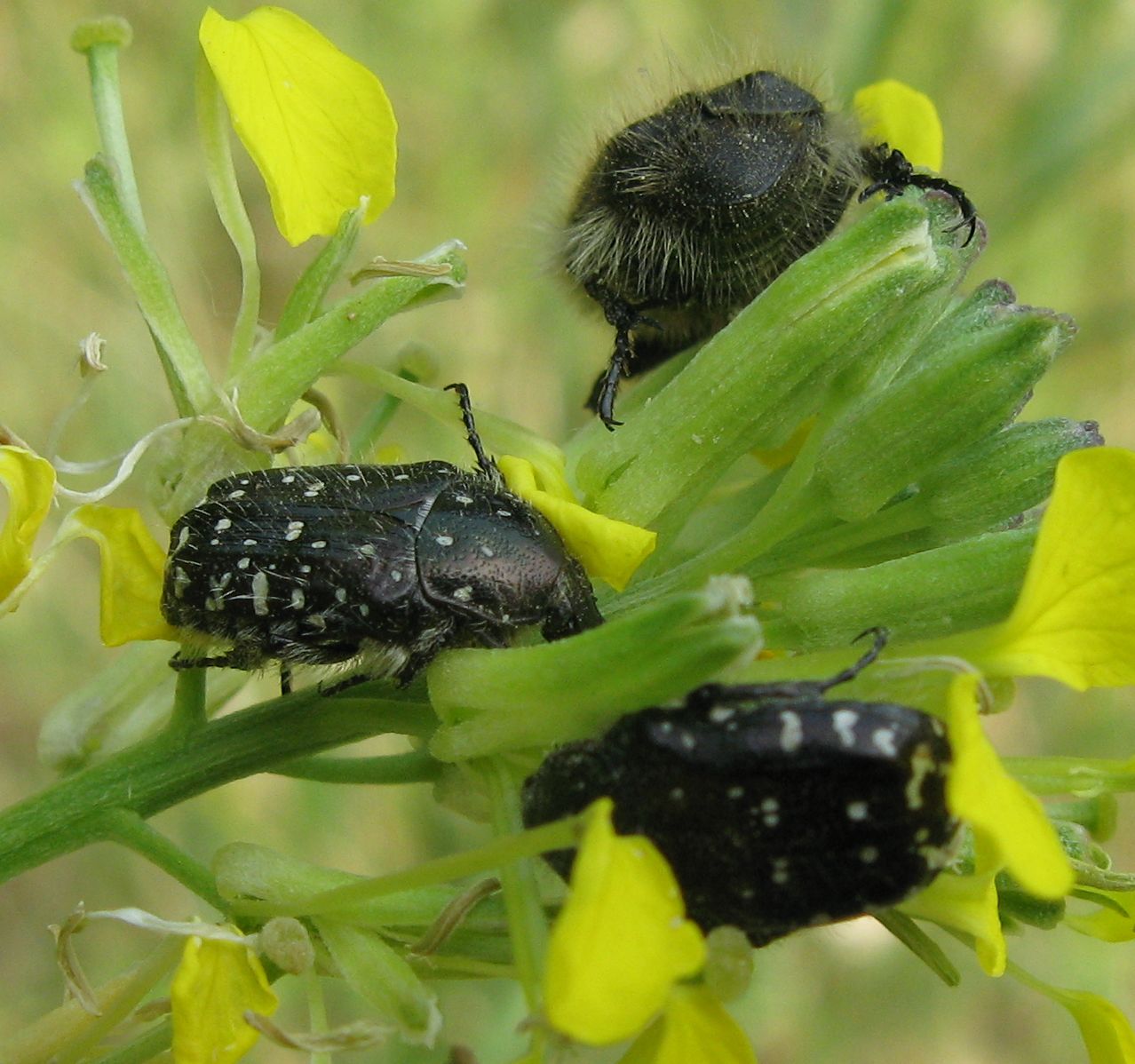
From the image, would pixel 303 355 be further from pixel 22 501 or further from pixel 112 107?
pixel 112 107

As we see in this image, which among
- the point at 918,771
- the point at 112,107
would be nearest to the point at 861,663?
the point at 918,771

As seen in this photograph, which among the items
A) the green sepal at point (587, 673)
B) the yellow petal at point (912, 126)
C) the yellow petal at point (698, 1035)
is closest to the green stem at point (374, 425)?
the green sepal at point (587, 673)

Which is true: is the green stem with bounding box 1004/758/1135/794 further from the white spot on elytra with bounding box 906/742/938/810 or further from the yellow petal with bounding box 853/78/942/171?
the yellow petal with bounding box 853/78/942/171

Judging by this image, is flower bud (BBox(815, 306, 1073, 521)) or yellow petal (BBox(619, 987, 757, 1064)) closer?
yellow petal (BBox(619, 987, 757, 1064))

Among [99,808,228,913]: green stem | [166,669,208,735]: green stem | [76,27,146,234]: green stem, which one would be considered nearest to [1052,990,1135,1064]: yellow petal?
[99,808,228,913]: green stem

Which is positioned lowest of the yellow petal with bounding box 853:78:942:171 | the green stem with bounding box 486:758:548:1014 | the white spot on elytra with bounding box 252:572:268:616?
the green stem with bounding box 486:758:548:1014

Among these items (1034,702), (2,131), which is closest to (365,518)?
(2,131)

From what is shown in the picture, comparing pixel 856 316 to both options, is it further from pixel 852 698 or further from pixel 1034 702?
pixel 1034 702
